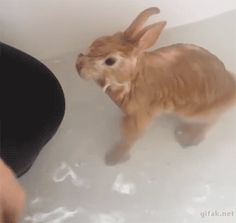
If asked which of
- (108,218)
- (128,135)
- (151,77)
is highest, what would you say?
(151,77)

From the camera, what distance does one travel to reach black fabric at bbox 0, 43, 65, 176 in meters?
1.12

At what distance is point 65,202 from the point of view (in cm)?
121

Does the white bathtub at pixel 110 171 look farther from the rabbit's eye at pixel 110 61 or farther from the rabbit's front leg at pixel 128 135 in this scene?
the rabbit's eye at pixel 110 61

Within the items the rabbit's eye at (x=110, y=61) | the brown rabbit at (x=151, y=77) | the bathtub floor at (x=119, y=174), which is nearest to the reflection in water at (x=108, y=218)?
the bathtub floor at (x=119, y=174)

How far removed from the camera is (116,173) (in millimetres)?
1228

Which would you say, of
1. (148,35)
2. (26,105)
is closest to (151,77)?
(148,35)

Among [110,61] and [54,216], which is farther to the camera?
[54,216]

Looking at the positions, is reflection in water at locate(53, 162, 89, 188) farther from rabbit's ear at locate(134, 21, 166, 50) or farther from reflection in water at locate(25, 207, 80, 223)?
rabbit's ear at locate(134, 21, 166, 50)

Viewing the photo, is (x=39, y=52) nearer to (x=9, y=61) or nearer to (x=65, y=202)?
(x=9, y=61)

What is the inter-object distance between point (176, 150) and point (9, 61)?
331 mm

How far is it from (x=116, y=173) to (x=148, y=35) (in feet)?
0.98

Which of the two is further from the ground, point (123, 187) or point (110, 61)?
point (110, 61)

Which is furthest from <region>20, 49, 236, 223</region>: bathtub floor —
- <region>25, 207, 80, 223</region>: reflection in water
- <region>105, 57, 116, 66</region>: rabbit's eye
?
<region>105, 57, 116, 66</region>: rabbit's eye

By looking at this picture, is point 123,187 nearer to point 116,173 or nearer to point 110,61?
point 116,173
